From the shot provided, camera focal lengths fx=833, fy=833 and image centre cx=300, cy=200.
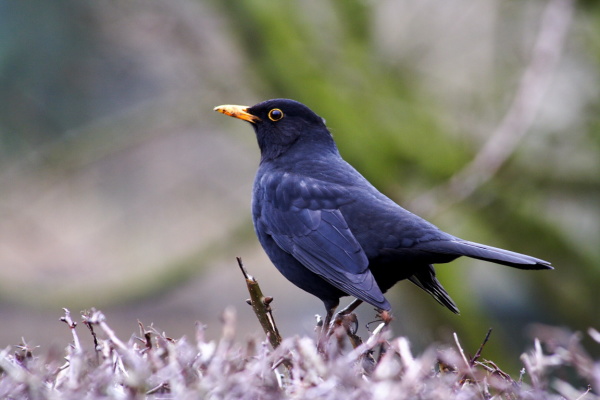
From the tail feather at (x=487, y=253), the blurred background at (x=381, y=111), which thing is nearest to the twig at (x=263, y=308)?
the tail feather at (x=487, y=253)

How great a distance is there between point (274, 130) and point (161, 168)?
221 inches

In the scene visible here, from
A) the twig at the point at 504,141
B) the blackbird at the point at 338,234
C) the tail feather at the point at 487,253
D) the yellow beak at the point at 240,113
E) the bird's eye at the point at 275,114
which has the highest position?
the yellow beak at the point at 240,113

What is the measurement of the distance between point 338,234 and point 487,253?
79cm

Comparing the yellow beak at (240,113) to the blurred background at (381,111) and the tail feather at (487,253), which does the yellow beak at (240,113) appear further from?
the blurred background at (381,111)

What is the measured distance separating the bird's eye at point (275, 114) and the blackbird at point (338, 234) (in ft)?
0.34

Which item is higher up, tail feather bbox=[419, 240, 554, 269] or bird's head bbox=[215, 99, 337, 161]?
bird's head bbox=[215, 99, 337, 161]

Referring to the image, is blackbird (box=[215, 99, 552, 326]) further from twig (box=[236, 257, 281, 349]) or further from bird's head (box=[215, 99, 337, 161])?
twig (box=[236, 257, 281, 349])

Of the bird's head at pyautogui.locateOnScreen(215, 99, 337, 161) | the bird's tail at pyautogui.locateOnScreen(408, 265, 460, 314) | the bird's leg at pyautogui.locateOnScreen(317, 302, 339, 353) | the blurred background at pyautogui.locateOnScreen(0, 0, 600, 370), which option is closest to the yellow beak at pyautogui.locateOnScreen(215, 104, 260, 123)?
the bird's head at pyautogui.locateOnScreen(215, 99, 337, 161)

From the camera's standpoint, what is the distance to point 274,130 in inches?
183

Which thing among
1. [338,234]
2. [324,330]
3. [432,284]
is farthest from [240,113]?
[324,330]

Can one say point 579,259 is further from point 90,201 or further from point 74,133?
point 90,201

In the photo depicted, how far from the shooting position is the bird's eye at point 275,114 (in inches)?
185

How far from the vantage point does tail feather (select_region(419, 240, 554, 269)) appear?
3.36 meters

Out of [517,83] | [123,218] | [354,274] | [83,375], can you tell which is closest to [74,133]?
[123,218]
